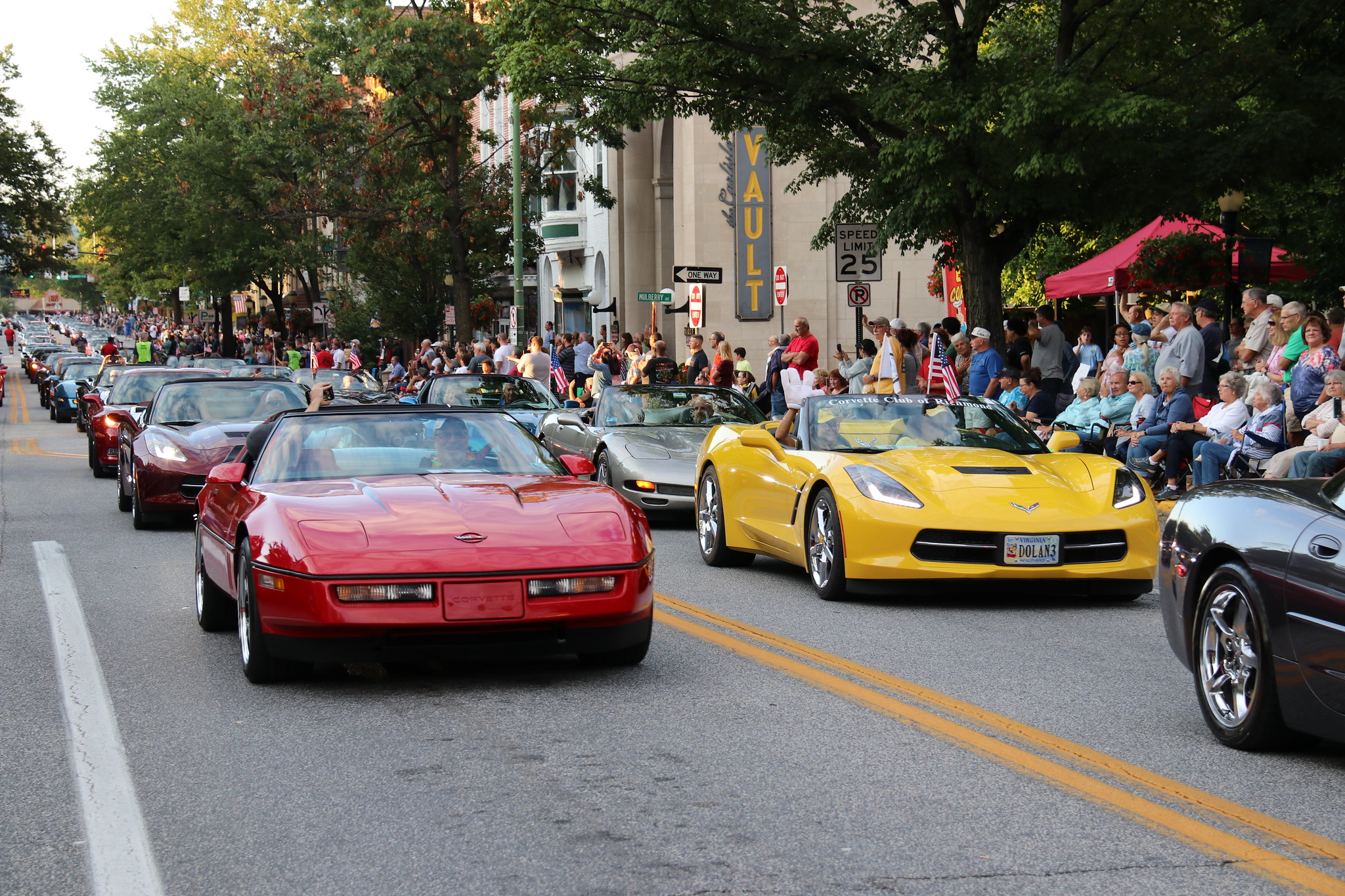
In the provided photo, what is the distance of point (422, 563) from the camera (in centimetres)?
645

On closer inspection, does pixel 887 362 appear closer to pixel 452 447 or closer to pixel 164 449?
pixel 164 449

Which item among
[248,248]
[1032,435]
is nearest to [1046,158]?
[1032,435]

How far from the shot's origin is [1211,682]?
5.78 m

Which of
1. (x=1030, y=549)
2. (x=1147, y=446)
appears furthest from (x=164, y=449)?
(x=1147, y=446)

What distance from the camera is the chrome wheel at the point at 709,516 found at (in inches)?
454

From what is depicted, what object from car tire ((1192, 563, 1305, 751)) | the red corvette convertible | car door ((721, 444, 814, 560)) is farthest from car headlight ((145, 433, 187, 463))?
car tire ((1192, 563, 1305, 751))

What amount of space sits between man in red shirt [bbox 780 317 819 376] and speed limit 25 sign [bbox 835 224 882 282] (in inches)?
33.2

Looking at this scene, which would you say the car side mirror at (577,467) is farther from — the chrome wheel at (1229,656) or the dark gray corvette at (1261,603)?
the chrome wheel at (1229,656)

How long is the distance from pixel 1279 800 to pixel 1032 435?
5844 millimetres

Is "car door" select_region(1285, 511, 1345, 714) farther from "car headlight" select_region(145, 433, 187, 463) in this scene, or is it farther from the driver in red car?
"car headlight" select_region(145, 433, 187, 463)

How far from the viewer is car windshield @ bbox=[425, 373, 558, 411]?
20.3 metres

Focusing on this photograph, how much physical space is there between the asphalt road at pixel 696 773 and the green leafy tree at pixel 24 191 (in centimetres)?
6339

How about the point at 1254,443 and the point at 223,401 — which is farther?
the point at 223,401

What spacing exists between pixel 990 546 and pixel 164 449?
8.25 metres
